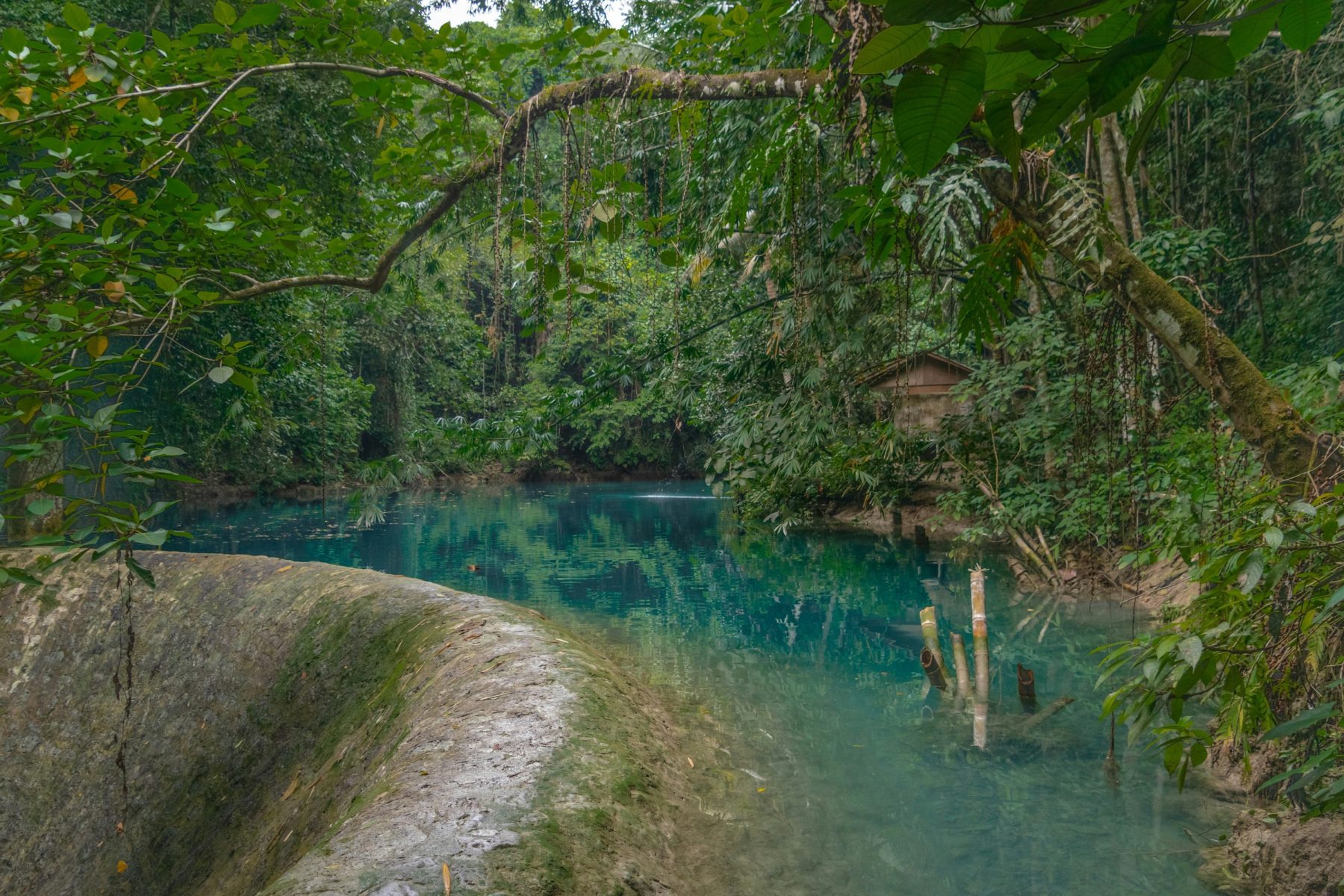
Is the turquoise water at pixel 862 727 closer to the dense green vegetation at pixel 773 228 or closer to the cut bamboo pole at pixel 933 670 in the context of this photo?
the cut bamboo pole at pixel 933 670

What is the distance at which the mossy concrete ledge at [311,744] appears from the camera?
310 centimetres

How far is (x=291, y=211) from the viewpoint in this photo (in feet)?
10.6

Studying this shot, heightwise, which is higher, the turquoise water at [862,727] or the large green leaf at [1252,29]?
the large green leaf at [1252,29]

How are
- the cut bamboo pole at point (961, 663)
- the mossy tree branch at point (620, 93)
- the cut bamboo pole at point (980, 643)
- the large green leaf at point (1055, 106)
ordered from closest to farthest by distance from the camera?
1. the large green leaf at point (1055, 106)
2. the mossy tree branch at point (620, 93)
3. the cut bamboo pole at point (980, 643)
4. the cut bamboo pole at point (961, 663)

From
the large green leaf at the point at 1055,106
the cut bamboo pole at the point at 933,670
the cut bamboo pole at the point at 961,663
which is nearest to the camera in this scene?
the large green leaf at the point at 1055,106

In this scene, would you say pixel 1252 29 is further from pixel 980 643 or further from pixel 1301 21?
pixel 980 643

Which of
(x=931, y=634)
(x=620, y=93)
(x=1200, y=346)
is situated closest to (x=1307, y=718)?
(x=1200, y=346)

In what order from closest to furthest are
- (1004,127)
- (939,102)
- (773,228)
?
(939,102)
(1004,127)
(773,228)

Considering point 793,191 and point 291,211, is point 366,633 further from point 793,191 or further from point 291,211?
point 793,191

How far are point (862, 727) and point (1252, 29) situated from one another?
551 cm

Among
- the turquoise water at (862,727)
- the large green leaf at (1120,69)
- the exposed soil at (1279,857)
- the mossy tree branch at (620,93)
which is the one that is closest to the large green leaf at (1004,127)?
the large green leaf at (1120,69)

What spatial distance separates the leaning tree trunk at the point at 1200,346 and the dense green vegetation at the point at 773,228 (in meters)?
0.01

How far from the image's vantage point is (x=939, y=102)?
0.78 metres

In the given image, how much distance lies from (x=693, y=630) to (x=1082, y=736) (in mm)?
4383
